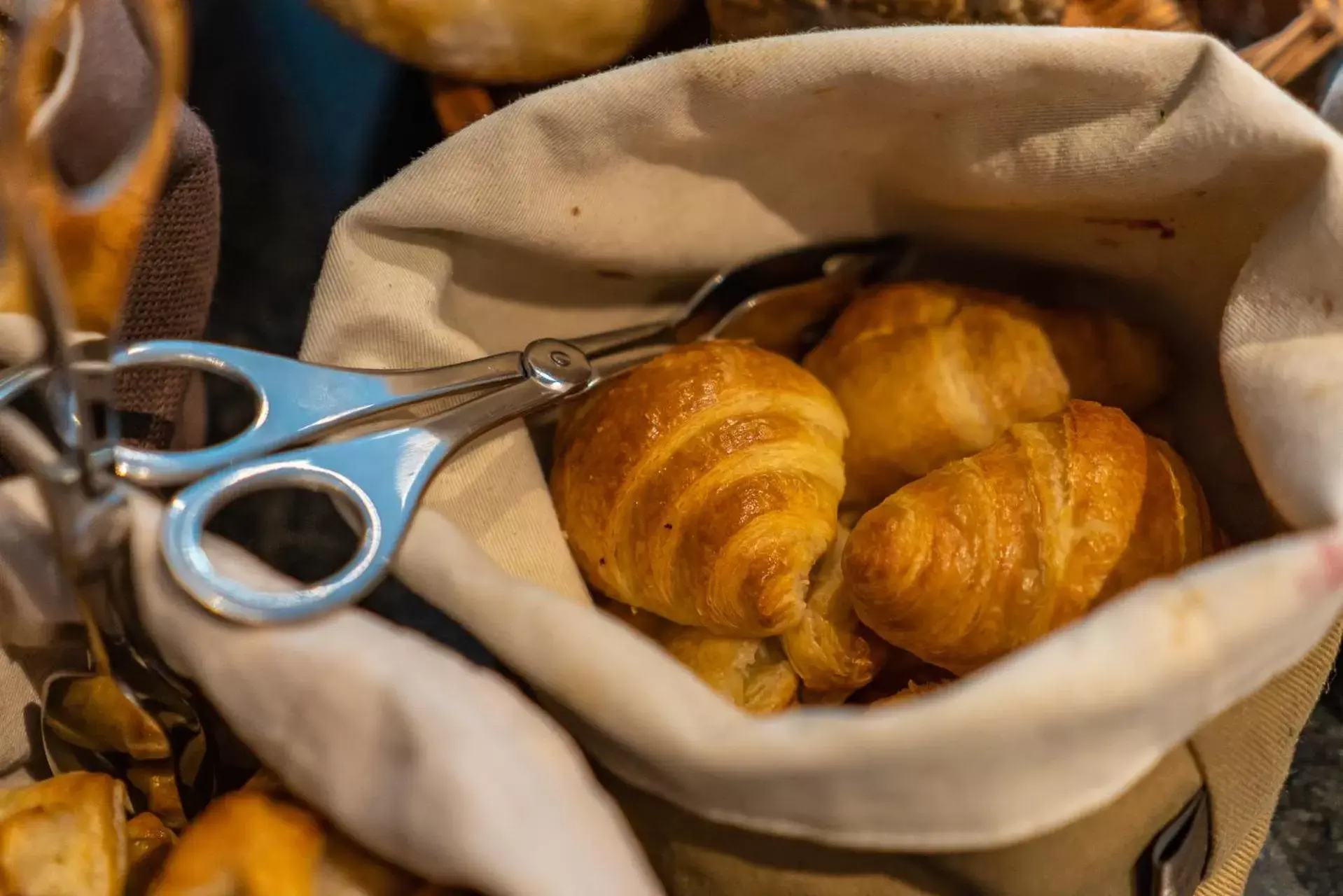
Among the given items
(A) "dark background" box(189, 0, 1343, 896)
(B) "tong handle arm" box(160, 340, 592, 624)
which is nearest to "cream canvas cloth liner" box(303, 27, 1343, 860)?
(B) "tong handle arm" box(160, 340, 592, 624)

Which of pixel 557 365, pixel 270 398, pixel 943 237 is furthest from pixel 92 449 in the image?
pixel 943 237

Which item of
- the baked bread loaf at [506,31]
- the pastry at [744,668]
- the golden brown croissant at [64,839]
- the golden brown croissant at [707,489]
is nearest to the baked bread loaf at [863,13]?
the baked bread loaf at [506,31]

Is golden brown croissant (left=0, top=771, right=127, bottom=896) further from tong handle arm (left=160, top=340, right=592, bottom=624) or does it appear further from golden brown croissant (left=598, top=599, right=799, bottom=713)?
golden brown croissant (left=598, top=599, right=799, bottom=713)

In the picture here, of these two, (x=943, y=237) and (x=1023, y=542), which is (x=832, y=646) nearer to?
(x=1023, y=542)

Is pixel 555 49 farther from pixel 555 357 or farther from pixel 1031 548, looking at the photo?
pixel 1031 548

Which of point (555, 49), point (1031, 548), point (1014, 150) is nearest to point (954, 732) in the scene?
point (1031, 548)
